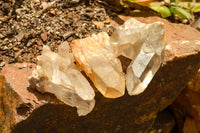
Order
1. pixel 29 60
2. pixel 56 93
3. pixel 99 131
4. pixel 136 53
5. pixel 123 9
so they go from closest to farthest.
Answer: pixel 56 93
pixel 136 53
pixel 29 60
pixel 99 131
pixel 123 9

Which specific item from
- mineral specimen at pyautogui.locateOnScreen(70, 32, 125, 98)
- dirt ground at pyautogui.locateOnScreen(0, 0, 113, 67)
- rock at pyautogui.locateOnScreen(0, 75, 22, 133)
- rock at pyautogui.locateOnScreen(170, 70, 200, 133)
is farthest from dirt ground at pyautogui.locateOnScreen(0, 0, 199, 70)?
rock at pyautogui.locateOnScreen(170, 70, 200, 133)

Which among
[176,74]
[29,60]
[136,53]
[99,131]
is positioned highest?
[136,53]

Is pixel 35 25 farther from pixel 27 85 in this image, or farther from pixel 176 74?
pixel 176 74

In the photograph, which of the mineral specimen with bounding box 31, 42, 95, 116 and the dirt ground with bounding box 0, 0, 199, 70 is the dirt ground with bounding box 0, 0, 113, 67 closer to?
the dirt ground with bounding box 0, 0, 199, 70

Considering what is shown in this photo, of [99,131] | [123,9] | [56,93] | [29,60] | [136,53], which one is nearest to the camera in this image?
[56,93]

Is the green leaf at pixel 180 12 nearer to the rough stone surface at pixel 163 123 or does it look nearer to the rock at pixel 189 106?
the rock at pixel 189 106

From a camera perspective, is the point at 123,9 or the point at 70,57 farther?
the point at 123,9

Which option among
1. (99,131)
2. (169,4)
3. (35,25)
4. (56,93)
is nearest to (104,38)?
(56,93)

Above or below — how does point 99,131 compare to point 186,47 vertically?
below
